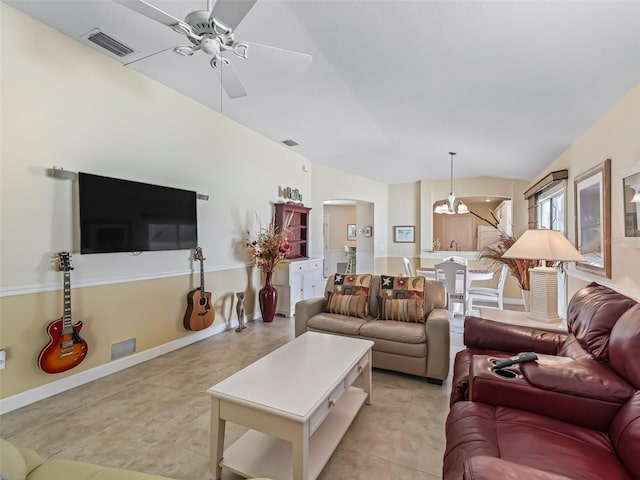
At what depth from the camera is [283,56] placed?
2.13 m

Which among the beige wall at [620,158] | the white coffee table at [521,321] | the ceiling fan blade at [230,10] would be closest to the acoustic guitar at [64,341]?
the ceiling fan blade at [230,10]

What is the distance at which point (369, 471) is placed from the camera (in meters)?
1.72

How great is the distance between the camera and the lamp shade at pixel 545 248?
2.32 m

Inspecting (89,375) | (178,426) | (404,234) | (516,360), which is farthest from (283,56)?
(404,234)

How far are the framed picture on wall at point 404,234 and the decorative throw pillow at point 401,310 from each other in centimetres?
461

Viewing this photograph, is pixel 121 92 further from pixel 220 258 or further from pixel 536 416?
pixel 536 416

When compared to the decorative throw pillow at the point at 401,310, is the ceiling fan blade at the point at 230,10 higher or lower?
higher

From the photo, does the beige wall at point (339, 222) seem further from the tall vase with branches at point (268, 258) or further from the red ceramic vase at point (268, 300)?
the red ceramic vase at point (268, 300)

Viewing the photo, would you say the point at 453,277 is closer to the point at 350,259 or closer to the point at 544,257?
the point at 544,257

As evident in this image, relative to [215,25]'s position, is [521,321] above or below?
below

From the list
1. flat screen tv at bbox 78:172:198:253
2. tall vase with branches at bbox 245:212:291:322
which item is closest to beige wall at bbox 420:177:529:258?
tall vase with branches at bbox 245:212:291:322

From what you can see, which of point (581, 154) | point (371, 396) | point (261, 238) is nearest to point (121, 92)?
point (261, 238)

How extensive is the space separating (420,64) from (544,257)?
180 cm

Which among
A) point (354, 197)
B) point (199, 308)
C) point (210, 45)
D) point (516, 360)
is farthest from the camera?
point (354, 197)
